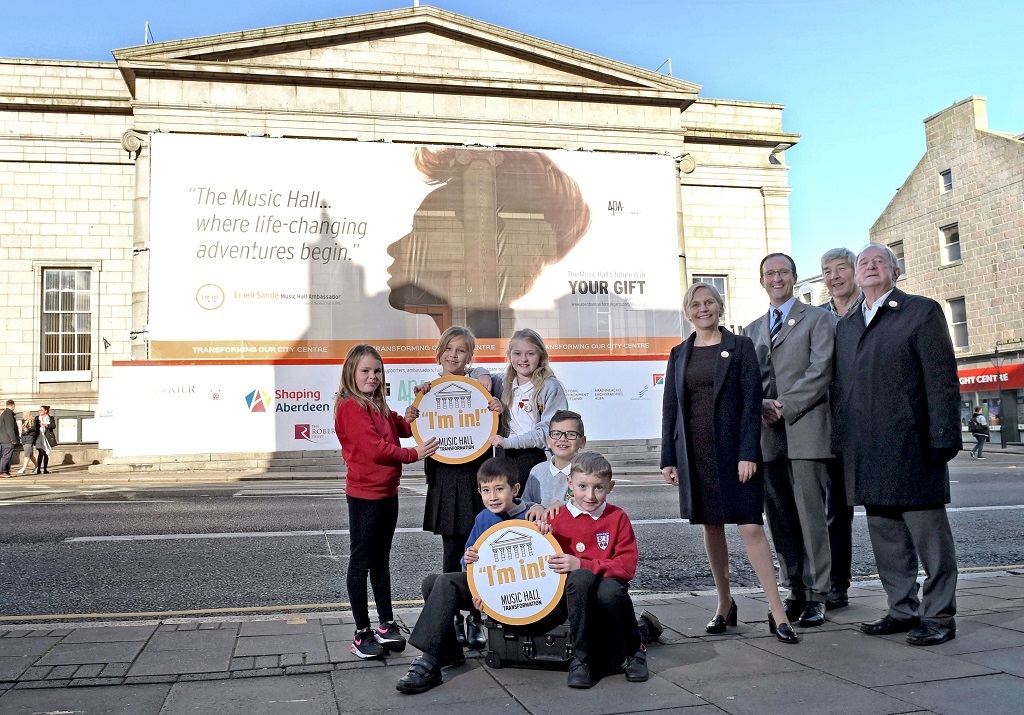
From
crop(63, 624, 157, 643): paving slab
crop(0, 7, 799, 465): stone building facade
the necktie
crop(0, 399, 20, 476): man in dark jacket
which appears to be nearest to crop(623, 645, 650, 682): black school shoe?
the necktie

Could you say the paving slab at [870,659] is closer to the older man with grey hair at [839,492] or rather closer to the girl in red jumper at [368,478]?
the older man with grey hair at [839,492]

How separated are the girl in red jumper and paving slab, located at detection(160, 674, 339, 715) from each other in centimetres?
56

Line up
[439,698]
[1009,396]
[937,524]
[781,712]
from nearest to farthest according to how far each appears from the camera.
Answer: [781,712], [439,698], [937,524], [1009,396]

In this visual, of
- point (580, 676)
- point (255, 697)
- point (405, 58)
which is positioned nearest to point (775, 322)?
point (580, 676)

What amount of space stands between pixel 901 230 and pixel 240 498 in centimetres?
3411

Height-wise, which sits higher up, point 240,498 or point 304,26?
point 304,26

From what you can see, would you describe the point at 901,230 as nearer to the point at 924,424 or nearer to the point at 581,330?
the point at 581,330

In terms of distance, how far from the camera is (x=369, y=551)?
443cm

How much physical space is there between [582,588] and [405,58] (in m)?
22.2

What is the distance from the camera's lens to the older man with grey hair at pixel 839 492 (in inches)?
209

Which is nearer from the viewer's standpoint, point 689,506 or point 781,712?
point 781,712

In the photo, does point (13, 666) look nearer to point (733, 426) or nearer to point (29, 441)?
point (733, 426)

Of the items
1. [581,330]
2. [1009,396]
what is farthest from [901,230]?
[581,330]

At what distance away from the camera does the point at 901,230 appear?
38000 mm
